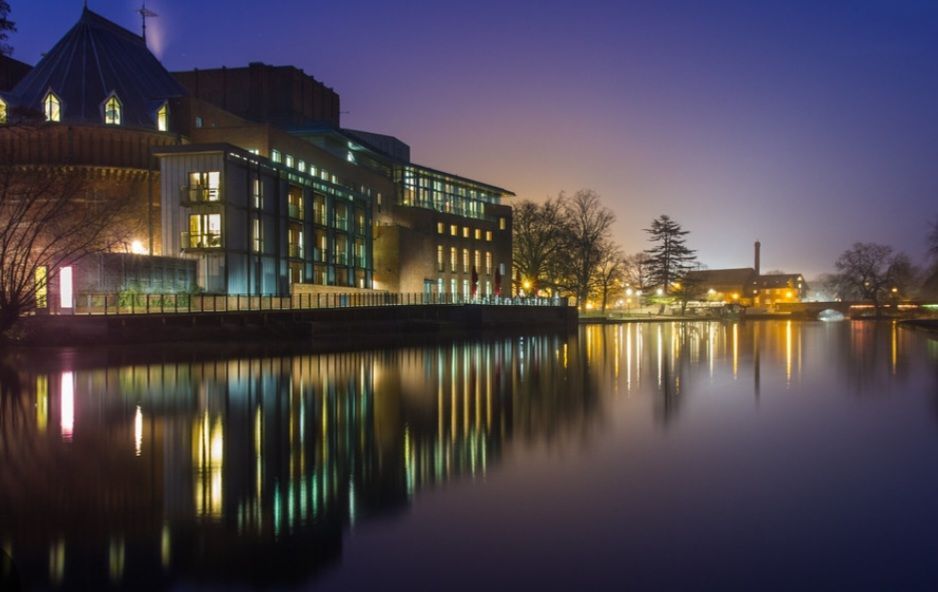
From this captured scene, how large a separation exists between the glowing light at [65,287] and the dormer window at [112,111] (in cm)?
1821

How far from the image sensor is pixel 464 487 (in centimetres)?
936

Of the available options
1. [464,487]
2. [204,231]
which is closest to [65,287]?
[204,231]

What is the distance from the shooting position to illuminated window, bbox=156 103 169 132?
52.6 m

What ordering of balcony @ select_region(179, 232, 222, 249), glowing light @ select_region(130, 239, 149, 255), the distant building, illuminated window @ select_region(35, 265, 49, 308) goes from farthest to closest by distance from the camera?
the distant building, glowing light @ select_region(130, 239, 149, 255), balcony @ select_region(179, 232, 222, 249), illuminated window @ select_region(35, 265, 49, 308)

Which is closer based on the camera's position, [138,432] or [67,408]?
[138,432]

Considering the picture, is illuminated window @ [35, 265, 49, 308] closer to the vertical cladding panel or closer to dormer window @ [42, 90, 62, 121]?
the vertical cladding panel

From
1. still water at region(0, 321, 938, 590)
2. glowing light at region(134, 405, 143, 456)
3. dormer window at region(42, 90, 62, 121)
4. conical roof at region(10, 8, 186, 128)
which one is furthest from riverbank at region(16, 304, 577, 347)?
dormer window at region(42, 90, 62, 121)

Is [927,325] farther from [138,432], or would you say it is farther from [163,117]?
[138,432]

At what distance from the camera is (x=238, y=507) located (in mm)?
8234

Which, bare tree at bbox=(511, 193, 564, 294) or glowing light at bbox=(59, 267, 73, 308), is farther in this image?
bare tree at bbox=(511, 193, 564, 294)

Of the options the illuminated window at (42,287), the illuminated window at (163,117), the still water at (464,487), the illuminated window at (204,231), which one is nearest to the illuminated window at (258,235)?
the illuminated window at (204,231)

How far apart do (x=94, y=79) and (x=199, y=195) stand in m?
16.6

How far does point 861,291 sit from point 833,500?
135m

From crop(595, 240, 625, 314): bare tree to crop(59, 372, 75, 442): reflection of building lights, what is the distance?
2997 inches
